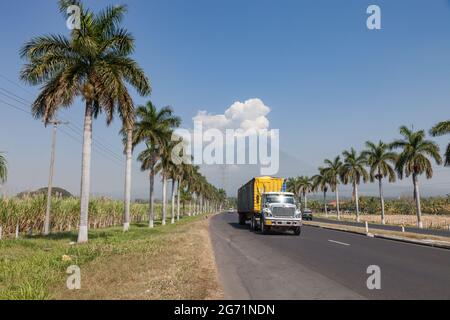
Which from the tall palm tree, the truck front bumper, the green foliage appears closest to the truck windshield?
the truck front bumper

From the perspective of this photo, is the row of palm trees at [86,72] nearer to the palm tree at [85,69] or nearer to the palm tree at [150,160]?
the palm tree at [85,69]

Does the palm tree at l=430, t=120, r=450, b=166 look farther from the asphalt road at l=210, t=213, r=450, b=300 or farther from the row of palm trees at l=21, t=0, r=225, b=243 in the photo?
the row of palm trees at l=21, t=0, r=225, b=243

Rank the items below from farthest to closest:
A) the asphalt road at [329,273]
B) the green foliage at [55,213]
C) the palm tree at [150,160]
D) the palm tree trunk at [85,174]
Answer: the palm tree at [150,160] < the green foliage at [55,213] < the palm tree trunk at [85,174] < the asphalt road at [329,273]

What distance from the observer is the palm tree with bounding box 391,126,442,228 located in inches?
1718

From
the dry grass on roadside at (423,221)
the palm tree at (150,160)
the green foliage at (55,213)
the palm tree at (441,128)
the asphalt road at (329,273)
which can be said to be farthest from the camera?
the dry grass on roadside at (423,221)

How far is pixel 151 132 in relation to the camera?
37312mm

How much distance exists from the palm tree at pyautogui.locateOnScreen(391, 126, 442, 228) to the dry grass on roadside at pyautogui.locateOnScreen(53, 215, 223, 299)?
1543 inches

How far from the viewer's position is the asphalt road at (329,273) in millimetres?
7992

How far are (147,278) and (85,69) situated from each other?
51.4ft

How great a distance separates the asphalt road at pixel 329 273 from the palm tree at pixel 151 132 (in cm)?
2318

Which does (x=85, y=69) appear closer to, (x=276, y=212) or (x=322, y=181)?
(x=276, y=212)

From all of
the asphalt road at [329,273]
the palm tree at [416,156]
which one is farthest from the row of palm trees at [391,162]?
the asphalt road at [329,273]
